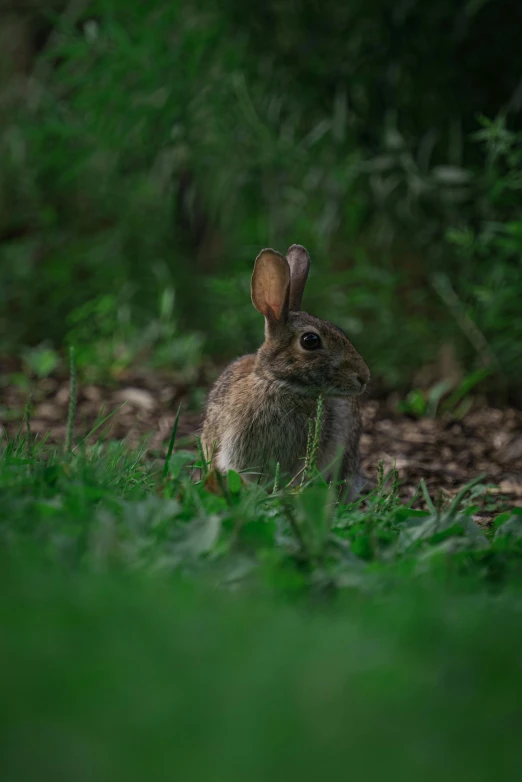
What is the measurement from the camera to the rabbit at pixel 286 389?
458 centimetres

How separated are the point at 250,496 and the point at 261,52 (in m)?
4.99

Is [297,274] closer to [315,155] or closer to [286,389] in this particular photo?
[286,389]

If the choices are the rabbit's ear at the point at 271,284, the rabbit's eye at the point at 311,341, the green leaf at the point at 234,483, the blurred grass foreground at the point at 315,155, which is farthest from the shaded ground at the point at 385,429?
the green leaf at the point at 234,483

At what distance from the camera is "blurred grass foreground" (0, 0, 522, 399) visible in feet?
23.5

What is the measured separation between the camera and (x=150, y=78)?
733 centimetres

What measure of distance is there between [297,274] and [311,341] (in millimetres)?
438

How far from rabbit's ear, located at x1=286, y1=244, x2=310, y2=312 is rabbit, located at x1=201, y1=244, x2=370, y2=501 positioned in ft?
0.29

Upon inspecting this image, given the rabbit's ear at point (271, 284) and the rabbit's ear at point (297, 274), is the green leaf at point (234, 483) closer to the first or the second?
the rabbit's ear at point (271, 284)

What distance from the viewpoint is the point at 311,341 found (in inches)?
182

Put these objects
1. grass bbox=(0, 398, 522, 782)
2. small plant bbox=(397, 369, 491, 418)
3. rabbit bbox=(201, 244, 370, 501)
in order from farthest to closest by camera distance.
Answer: small plant bbox=(397, 369, 491, 418) → rabbit bbox=(201, 244, 370, 501) → grass bbox=(0, 398, 522, 782)

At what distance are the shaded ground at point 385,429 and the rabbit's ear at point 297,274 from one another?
101cm

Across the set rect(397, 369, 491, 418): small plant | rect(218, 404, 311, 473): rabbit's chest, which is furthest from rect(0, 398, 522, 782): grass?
rect(397, 369, 491, 418): small plant

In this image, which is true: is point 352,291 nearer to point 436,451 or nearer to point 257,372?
point 436,451

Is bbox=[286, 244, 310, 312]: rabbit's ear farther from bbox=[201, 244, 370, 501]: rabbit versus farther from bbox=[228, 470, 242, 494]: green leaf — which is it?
bbox=[228, 470, 242, 494]: green leaf
